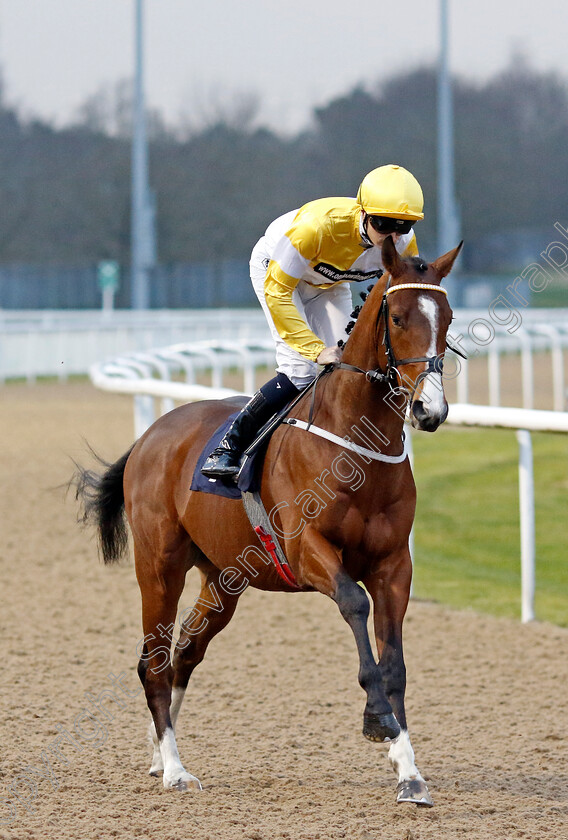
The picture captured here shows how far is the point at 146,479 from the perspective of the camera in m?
4.03

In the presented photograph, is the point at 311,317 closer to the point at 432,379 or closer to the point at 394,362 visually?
the point at 394,362

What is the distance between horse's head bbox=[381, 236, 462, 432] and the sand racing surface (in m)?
1.13

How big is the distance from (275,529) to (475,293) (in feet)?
97.7

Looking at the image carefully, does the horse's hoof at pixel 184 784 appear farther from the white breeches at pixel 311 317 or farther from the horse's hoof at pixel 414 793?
the white breeches at pixel 311 317

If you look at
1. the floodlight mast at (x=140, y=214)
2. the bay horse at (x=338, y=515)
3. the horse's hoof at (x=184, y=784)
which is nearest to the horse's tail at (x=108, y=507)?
the bay horse at (x=338, y=515)

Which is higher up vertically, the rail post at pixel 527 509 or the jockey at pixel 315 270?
the jockey at pixel 315 270

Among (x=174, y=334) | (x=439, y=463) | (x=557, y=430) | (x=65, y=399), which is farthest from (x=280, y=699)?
(x=174, y=334)

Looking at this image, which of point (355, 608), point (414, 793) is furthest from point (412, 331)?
point (414, 793)

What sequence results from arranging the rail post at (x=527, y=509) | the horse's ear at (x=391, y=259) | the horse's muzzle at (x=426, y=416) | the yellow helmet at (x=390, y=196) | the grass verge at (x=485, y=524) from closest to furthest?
the horse's muzzle at (x=426, y=416) → the horse's ear at (x=391, y=259) → the yellow helmet at (x=390, y=196) → the rail post at (x=527, y=509) → the grass verge at (x=485, y=524)

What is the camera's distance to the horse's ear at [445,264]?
10.3ft

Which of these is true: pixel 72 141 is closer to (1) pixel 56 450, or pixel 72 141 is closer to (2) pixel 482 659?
(1) pixel 56 450

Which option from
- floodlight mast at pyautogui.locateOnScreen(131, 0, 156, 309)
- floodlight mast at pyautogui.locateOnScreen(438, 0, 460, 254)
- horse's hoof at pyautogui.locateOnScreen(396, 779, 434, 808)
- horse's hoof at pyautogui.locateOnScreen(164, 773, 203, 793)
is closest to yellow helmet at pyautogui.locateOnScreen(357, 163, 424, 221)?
horse's hoof at pyautogui.locateOnScreen(396, 779, 434, 808)

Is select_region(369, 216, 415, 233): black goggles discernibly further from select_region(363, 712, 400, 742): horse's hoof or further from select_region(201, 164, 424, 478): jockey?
select_region(363, 712, 400, 742): horse's hoof

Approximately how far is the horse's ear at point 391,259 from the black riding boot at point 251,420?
0.67m
